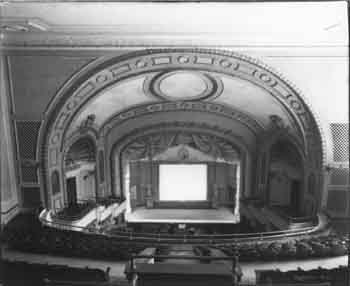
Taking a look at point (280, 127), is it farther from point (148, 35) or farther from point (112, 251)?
point (112, 251)

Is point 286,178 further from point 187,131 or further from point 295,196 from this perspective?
point 187,131

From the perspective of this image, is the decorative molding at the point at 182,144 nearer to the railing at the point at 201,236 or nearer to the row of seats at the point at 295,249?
the railing at the point at 201,236

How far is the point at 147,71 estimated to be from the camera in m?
3.22

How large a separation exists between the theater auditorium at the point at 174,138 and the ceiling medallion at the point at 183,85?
0.7 inches

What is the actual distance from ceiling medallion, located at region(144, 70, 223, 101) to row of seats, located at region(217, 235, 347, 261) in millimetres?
2072

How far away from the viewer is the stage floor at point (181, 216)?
3.65m

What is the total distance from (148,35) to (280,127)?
217 centimetres

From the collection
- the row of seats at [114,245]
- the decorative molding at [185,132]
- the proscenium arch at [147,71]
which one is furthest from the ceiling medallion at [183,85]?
the row of seats at [114,245]

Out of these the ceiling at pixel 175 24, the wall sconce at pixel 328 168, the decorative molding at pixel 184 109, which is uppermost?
the ceiling at pixel 175 24

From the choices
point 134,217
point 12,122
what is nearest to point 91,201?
point 134,217

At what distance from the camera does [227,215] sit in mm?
3832

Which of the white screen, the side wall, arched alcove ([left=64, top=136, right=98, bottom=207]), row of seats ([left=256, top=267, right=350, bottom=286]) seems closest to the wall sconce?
row of seats ([left=256, top=267, right=350, bottom=286])

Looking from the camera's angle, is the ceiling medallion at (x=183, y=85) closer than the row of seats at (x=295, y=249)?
No

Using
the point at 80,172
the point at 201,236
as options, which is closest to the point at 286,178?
the point at 201,236
